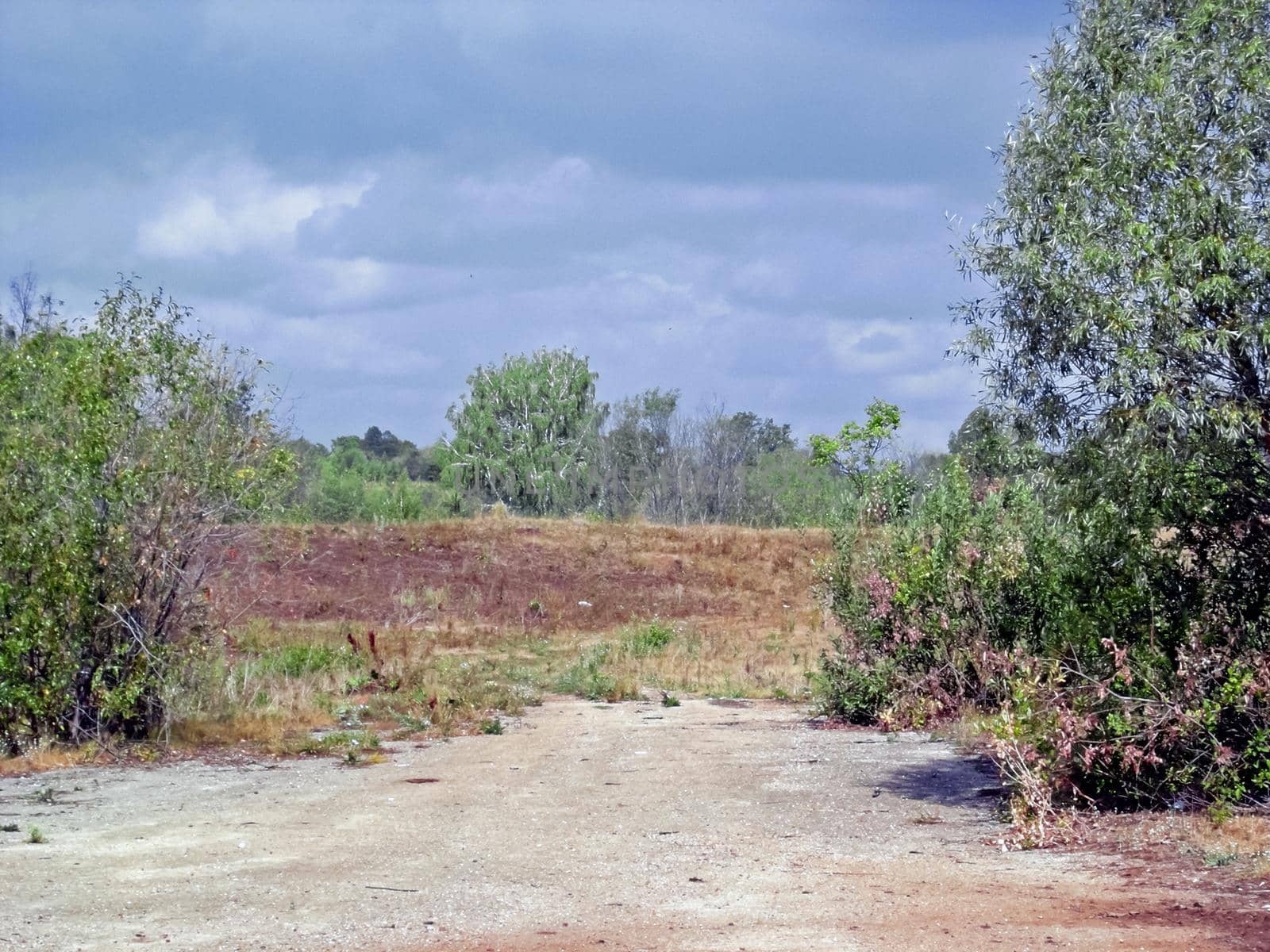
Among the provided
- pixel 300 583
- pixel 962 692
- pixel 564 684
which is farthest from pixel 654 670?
pixel 300 583

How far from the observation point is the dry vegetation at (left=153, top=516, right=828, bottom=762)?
640 inches

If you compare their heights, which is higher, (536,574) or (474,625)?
(536,574)

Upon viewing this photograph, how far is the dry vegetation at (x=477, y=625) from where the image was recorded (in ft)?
53.3

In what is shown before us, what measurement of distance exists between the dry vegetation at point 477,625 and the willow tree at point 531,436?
2275cm

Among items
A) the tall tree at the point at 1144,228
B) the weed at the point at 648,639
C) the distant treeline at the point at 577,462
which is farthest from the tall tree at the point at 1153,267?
the distant treeline at the point at 577,462

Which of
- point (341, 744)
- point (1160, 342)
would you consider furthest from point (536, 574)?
point (1160, 342)

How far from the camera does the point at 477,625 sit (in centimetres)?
3012

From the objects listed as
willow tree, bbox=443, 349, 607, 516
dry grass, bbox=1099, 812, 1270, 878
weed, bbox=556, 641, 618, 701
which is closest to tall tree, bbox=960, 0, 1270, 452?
dry grass, bbox=1099, 812, 1270, 878

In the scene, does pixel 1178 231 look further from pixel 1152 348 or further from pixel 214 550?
pixel 214 550

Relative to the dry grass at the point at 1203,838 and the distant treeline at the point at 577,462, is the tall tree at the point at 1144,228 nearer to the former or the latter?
the dry grass at the point at 1203,838

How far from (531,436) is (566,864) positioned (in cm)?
6113

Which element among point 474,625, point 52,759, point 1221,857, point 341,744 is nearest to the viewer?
point 1221,857

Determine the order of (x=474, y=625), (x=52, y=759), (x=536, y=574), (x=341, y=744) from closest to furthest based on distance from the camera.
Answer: (x=52, y=759) < (x=341, y=744) < (x=474, y=625) < (x=536, y=574)

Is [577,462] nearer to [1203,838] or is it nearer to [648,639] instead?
[648,639]
